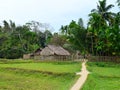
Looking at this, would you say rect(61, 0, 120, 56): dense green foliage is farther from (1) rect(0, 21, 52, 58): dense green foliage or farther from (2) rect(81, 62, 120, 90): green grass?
(1) rect(0, 21, 52, 58): dense green foliage

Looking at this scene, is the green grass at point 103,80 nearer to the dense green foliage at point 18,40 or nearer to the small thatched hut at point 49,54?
the small thatched hut at point 49,54

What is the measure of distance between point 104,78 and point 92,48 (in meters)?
30.4

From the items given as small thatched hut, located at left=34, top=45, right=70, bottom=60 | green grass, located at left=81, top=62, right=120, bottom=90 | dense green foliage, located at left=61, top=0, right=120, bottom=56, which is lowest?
green grass, located at left=81, top=62, right=120, bottom=90

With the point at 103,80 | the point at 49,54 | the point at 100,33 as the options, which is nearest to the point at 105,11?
the point at 100,33

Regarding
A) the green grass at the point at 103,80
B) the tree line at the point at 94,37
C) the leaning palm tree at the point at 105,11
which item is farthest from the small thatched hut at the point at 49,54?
the green grass at the point at 103,80

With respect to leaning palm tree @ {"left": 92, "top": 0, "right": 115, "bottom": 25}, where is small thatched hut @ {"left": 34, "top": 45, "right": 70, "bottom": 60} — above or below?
below

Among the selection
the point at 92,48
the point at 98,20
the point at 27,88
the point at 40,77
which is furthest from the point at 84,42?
the point at 27,88

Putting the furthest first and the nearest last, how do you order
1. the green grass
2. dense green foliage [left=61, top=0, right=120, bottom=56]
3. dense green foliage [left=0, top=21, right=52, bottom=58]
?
dense green foliage [left=0, top=21, right=52, bottom=58]
dense green foliage [left=61, top=0, right=120, bottom=56]
the green grass

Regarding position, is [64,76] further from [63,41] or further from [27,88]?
[63,41]

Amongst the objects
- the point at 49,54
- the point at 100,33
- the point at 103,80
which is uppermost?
the point at 100,33

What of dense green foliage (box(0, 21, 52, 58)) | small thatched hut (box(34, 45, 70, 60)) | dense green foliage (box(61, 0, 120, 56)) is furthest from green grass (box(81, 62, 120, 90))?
dense green foliage (box(0, 21, 52, 58))

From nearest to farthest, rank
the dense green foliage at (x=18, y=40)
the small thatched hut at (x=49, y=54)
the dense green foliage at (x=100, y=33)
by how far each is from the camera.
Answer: the dense green foliage at (x=100, y=33) → the small thatched hut at (x=49, y=54) → the dense green foliage at (x=18, y=40)

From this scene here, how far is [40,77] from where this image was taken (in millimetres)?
31359

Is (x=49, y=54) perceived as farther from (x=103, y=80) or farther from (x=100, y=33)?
(x=103, y=80)
